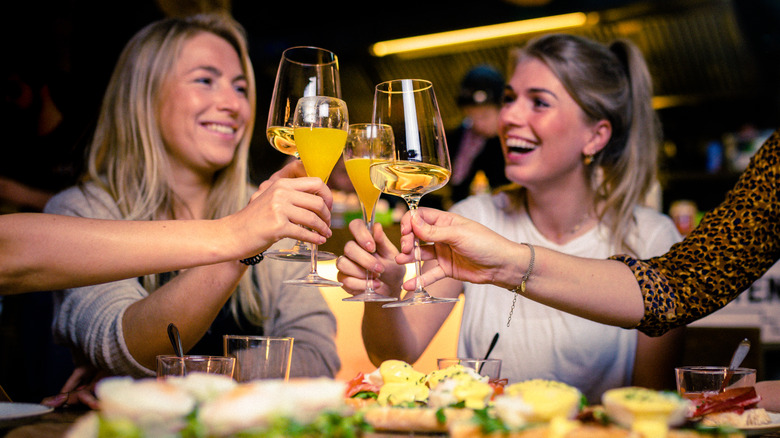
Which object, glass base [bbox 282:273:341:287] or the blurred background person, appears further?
the blurred background person

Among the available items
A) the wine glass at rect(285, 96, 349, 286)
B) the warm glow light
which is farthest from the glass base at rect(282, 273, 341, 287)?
the warm glow light

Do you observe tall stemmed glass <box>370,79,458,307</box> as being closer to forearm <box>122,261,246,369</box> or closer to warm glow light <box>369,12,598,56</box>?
forearm <box>122,261,246,369</box>

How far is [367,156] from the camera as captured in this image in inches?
47.9

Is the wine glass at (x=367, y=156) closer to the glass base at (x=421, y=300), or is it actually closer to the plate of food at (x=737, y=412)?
the glass base at (x=421, y=300)

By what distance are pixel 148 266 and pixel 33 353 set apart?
5.87 feet

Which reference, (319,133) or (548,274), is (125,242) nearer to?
(319,133)

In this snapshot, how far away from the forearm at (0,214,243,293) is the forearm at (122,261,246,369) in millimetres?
345

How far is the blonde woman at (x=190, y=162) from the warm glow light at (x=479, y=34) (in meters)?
3.04

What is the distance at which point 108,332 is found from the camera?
5.10 feet

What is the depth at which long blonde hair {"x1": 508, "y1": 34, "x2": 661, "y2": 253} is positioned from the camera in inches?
80.7

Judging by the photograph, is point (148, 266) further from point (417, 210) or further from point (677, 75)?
point (677, 75)

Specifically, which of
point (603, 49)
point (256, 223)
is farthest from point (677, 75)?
point (256, 223)

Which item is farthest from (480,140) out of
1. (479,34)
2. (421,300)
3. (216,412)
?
(216,412)

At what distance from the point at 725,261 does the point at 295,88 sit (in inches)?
38.4
